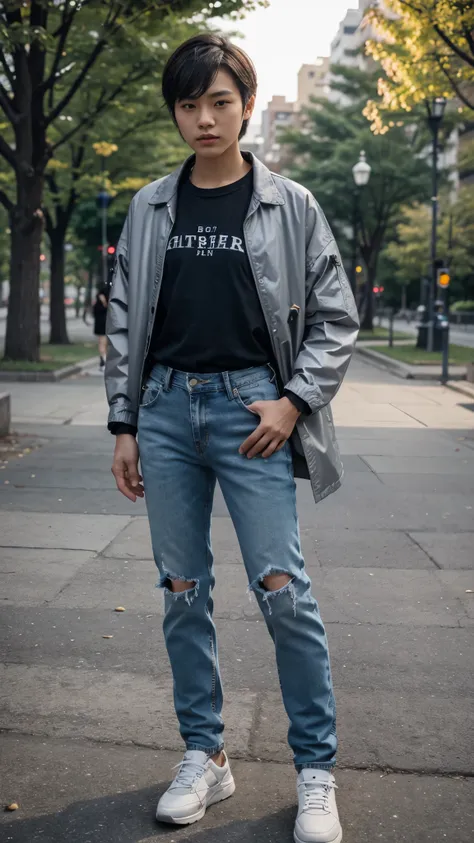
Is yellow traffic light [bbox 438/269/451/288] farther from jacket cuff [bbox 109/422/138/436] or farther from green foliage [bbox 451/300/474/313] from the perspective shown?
green foliage [bbox 451/300/474/313]

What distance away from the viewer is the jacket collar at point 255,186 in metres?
2.92

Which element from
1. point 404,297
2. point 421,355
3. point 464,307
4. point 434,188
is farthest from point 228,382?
point 404,297

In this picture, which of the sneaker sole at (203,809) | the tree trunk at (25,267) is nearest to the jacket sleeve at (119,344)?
the sneaker sole at (203,809)

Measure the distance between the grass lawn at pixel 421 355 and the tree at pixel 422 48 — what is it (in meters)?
4.93

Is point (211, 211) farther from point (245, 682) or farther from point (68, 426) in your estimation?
point (68, 426)

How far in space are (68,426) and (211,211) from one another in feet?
32.5

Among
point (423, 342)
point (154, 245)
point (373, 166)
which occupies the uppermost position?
point (373, 166)

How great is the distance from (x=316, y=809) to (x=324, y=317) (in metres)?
1.31

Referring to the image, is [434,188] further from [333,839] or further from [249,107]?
[333,839]

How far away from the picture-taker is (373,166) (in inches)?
1564

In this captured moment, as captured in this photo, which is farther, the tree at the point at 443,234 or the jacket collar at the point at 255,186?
the tree at the point at 443,234

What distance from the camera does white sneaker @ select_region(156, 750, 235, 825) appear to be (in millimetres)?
2951

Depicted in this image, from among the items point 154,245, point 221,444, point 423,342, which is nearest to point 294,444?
point 221,444

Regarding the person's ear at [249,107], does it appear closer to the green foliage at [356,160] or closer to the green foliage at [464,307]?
the green foliage at [356,160]
